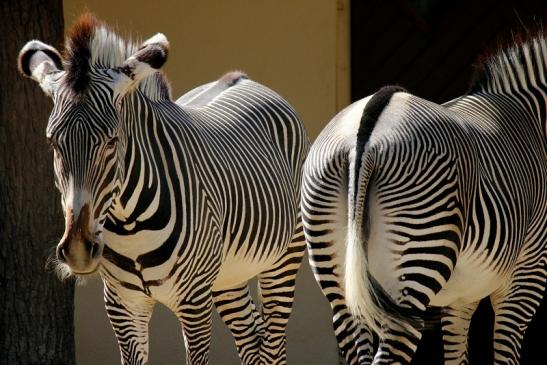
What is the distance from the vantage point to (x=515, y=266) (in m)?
6.23

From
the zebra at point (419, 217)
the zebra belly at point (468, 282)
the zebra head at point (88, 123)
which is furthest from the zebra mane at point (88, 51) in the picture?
the zebra belly at point (468, 282)

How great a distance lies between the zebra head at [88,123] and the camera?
4.92m

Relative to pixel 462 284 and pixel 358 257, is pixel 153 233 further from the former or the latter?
pixel 462 284

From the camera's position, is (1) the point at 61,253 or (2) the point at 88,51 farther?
(2) the point at 88,51

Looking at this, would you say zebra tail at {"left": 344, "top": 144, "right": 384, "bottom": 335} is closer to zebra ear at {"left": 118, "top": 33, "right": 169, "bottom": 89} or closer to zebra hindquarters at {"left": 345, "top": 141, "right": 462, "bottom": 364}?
zebra hindquarters at {"left": 345, "top": 141, "right": 462, "bottom": 364}

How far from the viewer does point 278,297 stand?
23.4ft

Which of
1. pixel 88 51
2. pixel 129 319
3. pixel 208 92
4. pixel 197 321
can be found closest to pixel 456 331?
pixel 197 321

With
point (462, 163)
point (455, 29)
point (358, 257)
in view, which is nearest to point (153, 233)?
point (358, 257)

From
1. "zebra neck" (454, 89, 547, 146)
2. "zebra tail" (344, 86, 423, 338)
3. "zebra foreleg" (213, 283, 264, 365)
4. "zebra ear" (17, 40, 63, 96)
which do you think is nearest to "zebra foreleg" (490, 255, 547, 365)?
"zebra neck" (454, 89, 547, 146)

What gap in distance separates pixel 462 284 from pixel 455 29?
3.29 meters

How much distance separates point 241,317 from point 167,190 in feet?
5.49

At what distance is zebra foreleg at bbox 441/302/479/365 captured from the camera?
6547mm

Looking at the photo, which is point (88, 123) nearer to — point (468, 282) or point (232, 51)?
point (468, 282)

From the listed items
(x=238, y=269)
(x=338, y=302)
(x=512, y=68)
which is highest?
(x=512, y=68)
